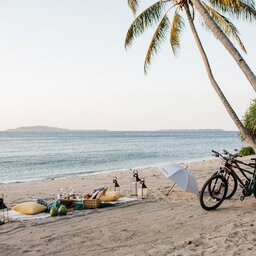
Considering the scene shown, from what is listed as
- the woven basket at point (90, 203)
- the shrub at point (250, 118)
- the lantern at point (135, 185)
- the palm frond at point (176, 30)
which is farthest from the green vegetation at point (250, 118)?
the woven basket at point (90, 203)

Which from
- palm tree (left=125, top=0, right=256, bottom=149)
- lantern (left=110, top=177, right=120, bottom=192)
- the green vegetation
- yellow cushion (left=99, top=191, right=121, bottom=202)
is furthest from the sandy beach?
the green vegetation

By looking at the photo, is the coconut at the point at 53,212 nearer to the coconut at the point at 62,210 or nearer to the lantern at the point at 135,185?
the coconut at the point at 62,210

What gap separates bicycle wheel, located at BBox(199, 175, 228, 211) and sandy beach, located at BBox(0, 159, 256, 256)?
170 millimetres

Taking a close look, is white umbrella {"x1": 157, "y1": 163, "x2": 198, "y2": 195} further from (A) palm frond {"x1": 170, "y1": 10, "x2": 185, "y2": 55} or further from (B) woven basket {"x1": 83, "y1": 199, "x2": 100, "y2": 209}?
(A) palm frond {"x1": 170, "y1": 10, "x2": 185, "y2": 55}

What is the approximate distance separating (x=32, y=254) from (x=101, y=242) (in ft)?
3.68

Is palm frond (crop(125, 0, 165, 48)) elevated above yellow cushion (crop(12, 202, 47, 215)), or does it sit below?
above

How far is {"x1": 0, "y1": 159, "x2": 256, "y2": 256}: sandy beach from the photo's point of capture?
5.54 metres

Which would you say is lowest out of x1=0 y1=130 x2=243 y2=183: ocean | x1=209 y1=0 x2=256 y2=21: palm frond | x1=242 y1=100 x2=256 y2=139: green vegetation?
x1=0 y1=130 x2=243 y2=183: ocean

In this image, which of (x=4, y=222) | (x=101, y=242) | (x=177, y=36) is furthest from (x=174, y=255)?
(x=177, y=36)

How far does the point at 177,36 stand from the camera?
15.6 meters

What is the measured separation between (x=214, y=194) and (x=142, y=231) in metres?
2.45

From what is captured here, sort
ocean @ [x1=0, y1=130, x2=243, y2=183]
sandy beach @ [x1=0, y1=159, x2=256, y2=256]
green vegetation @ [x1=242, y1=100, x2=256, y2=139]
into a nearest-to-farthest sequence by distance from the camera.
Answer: sandy beach @ [x1=0, y1=159, x2=256, y2=256], green vegetation @ [x1=242, y1=100, x2=256, y2=139], ocean @ [x1=0, y1=130, x2=243, y2=183]

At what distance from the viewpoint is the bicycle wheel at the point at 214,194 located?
803 centimetres

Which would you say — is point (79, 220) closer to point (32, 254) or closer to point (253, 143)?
point (32, 254)
